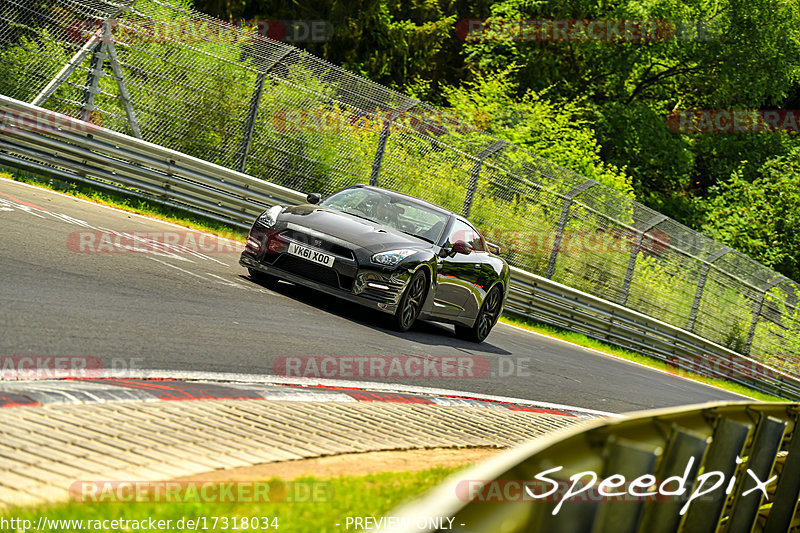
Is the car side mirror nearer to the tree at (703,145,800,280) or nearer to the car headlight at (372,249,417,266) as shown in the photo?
the car headlight at (372,249,417,266)

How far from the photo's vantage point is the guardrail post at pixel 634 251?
66.6 feet

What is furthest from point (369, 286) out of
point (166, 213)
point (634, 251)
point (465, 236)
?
point (634, 251)

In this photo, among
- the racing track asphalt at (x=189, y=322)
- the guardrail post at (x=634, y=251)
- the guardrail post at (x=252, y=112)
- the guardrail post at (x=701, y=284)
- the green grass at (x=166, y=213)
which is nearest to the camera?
the racing track asphalt at (x=189, y=322)

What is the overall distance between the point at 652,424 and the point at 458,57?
41.7 meters

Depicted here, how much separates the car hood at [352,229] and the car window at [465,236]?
1.88ft

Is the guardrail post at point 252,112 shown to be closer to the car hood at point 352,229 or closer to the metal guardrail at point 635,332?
the car hood at point 352,229

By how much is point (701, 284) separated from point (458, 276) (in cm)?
1173

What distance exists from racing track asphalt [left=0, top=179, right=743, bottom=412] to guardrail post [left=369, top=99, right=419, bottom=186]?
4.27 metres

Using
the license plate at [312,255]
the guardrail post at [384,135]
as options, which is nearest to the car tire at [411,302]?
the license plate at [312,255]

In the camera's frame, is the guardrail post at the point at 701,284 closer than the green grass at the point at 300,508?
No

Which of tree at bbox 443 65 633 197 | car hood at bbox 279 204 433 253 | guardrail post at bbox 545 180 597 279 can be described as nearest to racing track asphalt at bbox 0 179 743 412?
car hood at bbox 279 204 433 253

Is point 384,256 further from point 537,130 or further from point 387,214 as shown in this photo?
point 537,130

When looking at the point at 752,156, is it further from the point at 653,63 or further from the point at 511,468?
the point at 511,468

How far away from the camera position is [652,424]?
279 cm
